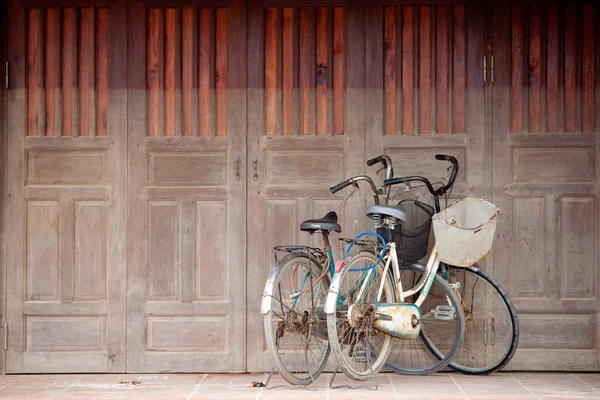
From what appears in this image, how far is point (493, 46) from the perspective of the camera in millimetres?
5891

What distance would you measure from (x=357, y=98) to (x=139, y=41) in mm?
1575

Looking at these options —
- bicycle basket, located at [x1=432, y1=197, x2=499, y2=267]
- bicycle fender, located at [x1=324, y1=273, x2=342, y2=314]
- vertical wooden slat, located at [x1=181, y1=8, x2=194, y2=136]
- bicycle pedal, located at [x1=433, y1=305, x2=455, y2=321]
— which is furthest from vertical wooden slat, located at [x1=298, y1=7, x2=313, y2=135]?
bicycle pedal, located at [x1=433, y1=305, x2=455, y2=321]

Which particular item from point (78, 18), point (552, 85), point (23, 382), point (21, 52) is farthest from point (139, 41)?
point (552, 85)

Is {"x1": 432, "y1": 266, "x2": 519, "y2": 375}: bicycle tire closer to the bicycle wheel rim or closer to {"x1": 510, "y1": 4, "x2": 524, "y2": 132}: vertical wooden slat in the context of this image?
the bicycle wheel rim

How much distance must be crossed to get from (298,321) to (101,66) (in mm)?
2297

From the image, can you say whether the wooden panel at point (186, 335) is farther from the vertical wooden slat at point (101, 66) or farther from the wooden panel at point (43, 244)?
the vertical wooden slat at point (101, 66)

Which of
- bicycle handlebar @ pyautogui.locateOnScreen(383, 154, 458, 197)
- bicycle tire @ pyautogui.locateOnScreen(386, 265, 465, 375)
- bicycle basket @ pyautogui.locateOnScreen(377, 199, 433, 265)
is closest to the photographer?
bicycle handlebar @ pyautogui.locateOnScreen(383, 154, 458, 197)

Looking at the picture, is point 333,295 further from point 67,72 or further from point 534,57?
point 67,72

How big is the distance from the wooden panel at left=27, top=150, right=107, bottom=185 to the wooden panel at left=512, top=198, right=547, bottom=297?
289 cm

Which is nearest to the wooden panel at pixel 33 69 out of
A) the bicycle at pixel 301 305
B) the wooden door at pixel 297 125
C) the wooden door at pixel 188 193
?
the wooden door at pixel 188 193

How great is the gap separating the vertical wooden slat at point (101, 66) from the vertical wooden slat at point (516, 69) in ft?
9.30

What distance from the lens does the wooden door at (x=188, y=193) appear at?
231 inches

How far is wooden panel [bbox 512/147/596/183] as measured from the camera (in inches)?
230

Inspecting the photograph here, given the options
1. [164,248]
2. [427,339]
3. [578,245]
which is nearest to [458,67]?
[578,245]
